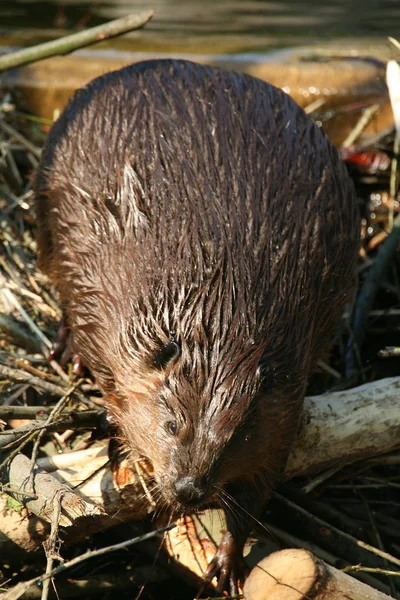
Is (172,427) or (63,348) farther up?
(172,427)

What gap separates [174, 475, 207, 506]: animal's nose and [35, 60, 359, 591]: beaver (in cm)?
1

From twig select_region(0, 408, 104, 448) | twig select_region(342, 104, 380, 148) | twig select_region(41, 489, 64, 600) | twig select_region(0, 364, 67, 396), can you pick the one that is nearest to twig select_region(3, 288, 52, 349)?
twig select_region(0, 364, 67, 396)

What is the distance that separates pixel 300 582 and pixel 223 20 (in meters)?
6.92

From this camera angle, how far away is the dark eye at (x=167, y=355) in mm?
3263

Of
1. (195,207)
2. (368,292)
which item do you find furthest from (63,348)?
(368,292)

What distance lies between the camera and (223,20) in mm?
8703

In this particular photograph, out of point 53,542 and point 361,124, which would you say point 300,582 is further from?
point 361,124

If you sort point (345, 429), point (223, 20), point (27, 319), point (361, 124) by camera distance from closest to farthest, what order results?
point (345, 429) → point (27, 319) → point (361, 124) → point (223, 20)

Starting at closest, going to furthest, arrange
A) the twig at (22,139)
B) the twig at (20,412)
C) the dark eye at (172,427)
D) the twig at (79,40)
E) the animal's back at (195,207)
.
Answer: the dark eye at (172,427)
the animal's back at (195,207)
the twig at (20,412)
the twig at (79,40)
the twig at (22,139)

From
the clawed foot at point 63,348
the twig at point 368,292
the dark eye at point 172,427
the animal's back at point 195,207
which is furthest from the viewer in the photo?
the twig at point 368,292

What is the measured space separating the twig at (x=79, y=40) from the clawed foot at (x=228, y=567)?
8.43 ft

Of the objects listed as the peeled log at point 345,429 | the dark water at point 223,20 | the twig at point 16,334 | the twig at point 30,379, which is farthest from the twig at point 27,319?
the dark water at point 223,20

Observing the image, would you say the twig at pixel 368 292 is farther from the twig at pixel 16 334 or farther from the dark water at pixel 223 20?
the dark water at pixel 223 20

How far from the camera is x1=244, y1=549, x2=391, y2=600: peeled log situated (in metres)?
2.79
